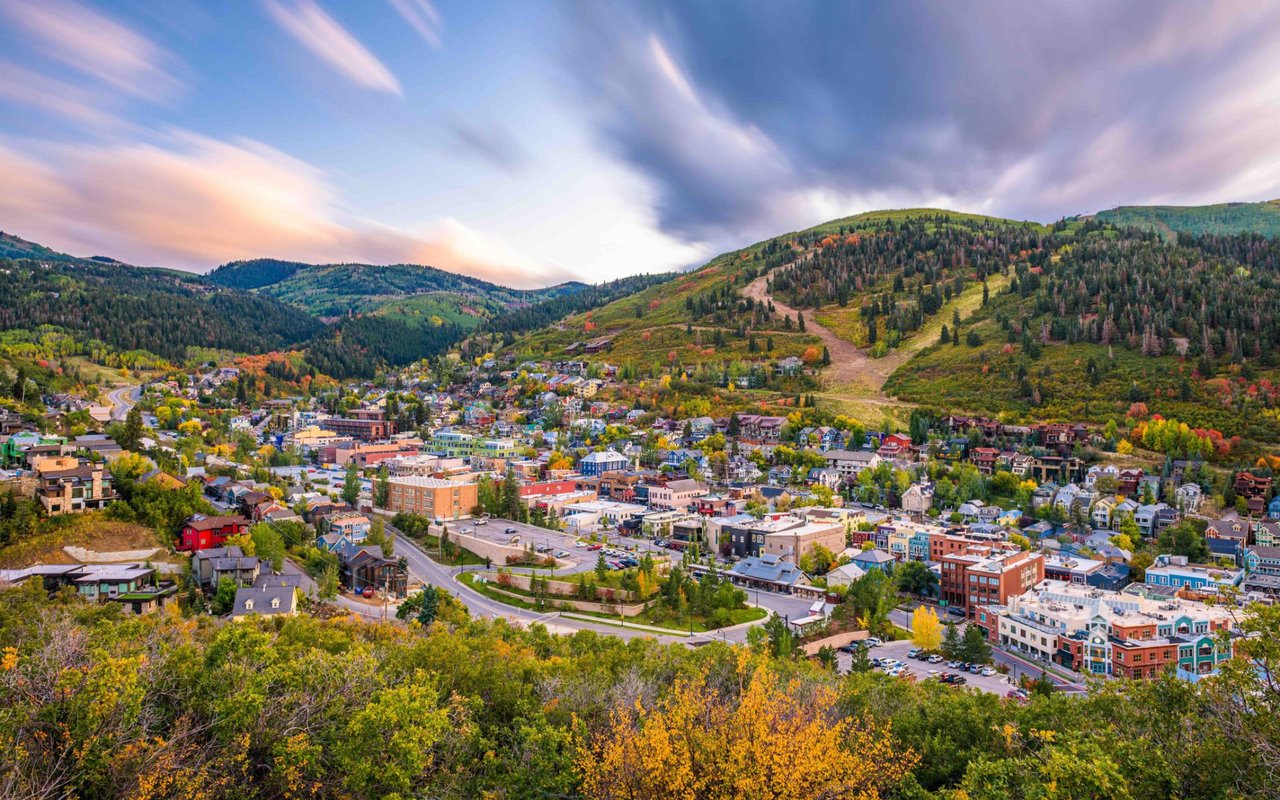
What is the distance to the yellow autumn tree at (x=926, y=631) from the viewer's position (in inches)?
1275

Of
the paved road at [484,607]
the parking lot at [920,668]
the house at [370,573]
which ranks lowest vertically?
the parking lot at [920,668]

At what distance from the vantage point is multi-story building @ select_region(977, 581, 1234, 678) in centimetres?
3034

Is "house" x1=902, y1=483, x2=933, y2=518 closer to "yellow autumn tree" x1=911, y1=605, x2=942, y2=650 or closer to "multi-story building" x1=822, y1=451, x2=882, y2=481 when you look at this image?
"multi-story building" x1=822, y1=451, x2=882, y2=481

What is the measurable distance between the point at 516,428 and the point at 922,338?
5545cm

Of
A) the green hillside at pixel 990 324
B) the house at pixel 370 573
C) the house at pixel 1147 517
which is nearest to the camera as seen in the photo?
the house at pixel 370 573

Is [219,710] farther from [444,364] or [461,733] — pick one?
[444,364]

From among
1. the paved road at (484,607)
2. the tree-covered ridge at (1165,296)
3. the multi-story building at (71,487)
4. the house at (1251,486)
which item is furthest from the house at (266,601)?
the tree-covered ridge at (1165,296)

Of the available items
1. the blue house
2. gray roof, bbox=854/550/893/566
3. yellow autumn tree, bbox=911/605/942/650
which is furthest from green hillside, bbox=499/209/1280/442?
yellow autumn tree, bbox=911/605/942/650

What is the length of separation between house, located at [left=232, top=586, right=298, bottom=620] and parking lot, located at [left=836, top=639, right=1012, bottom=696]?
67.6 ft

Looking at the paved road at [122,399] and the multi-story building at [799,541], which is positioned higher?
the paved road at [122,399]

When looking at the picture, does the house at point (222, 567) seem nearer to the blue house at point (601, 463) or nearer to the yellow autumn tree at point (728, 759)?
the yellow autumn tree at point (728, 759)

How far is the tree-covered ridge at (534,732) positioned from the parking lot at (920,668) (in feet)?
38.2

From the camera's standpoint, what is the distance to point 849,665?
99.0 feet

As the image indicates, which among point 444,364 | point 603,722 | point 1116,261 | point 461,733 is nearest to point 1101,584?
point 603,722
